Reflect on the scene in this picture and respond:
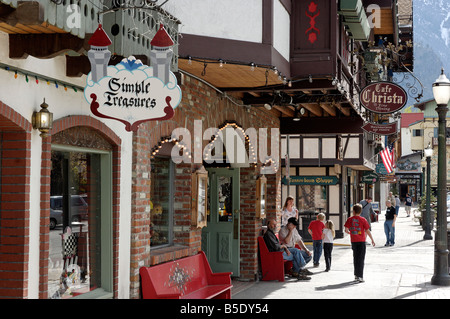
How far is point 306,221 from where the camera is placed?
2509cm

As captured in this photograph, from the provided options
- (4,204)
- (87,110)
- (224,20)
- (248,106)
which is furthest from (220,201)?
(4,204)

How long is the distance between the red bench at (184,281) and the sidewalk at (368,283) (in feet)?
5.22

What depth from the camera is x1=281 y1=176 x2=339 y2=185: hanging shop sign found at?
84.3 ft

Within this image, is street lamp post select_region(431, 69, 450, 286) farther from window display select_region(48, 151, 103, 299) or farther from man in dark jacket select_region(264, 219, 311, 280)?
window display select_region(48, 151, 103, 299)

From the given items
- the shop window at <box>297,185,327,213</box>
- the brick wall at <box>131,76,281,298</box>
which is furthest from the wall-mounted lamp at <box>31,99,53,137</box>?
the shop window at <box>297,185,327,213</box>

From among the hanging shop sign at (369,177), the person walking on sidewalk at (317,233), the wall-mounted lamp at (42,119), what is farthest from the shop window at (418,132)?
the wall-mounted lamp at (42,119)

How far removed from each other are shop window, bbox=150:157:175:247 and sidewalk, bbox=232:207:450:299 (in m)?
2.31

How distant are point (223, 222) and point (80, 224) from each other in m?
6.56

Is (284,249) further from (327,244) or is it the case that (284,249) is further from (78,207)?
(78,207)

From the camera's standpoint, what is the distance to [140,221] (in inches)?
347

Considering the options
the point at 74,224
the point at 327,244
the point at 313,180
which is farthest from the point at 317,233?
the point at 74,224

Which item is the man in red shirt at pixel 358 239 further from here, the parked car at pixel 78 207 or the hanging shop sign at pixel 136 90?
the hanging shop sign at pixel 136 90

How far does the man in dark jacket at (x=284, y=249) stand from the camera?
1410cm

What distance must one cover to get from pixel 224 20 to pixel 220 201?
5430mm
